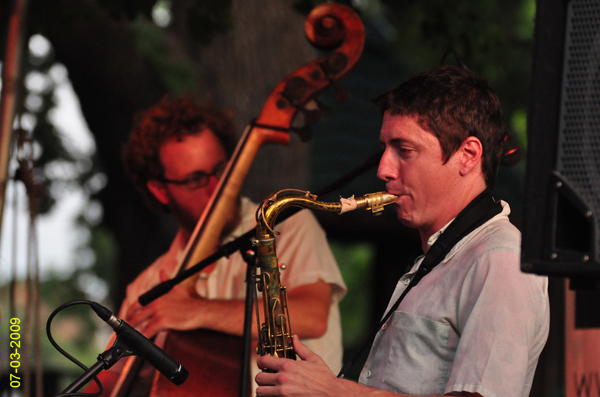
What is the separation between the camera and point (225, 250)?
2570 millimetres

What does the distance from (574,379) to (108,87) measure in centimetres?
439

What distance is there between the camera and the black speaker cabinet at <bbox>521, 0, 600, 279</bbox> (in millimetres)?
1220

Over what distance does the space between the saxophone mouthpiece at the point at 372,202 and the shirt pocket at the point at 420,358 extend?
0.39 metres

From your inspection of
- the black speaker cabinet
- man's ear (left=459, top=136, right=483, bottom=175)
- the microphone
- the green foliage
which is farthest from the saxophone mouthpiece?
the green foliage

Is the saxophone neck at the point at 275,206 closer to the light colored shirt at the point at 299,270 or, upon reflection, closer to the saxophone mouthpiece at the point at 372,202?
the saxophone mouthpiece at the point at 372,202

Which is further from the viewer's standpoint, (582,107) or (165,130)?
(165,130)

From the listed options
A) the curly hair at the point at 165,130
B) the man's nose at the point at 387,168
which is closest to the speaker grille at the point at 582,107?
the man's nose at the point at 387,168

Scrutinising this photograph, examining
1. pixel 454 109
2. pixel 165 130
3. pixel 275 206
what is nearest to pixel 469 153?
pixel 454 109

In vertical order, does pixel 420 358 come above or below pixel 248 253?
below

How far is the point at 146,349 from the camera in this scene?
199 cm

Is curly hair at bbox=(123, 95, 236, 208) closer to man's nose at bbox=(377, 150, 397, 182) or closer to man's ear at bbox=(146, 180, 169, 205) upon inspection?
man's ear at bbox=(146, 180, 169, 205)

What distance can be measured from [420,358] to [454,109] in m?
0.76

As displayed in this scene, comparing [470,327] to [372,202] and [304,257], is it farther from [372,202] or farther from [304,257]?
[304,257]

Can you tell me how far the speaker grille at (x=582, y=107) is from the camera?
3.99ft
